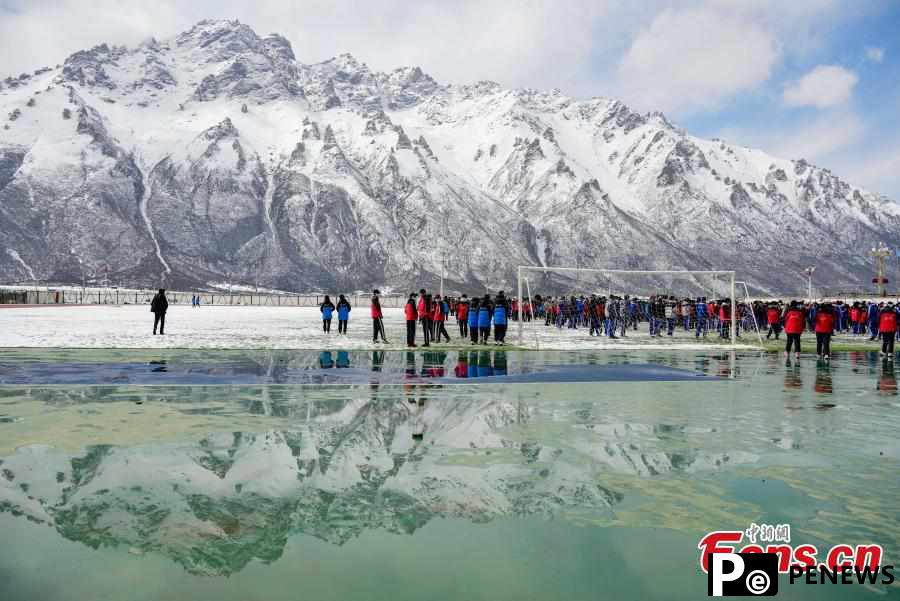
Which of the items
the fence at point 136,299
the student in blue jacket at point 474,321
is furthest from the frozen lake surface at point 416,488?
the fence at point 136,299

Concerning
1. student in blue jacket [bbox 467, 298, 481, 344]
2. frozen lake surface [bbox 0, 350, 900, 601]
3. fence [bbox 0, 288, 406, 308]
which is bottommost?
frozen lake surface [bbox 0, 350, 900, 601]

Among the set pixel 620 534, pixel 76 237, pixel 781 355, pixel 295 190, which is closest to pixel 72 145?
pixel 76 237

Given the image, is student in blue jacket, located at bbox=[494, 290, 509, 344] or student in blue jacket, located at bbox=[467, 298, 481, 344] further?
student in blue jacket, located at bbox=[467, 298, 481, 344]

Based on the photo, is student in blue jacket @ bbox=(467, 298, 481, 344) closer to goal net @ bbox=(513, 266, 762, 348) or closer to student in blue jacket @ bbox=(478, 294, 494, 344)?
student in blue jacket @ bbox=(478, 294, 494, 344)

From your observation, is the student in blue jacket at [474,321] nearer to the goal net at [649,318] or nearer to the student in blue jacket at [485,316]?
the student in blue jacket at [485,316]

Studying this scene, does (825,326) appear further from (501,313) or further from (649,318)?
(649,318)

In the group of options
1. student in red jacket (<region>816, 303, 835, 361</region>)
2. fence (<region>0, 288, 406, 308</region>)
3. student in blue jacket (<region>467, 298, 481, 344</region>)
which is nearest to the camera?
student in red jacket (<region>816, 303, 835, 361</region>)

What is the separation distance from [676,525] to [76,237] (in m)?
187

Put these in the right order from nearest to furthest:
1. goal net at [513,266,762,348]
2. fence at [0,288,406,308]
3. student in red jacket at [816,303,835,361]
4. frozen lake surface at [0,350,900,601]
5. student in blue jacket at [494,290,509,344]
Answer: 1. frozen lake surface at [0,350,900,601]
2. student in red jacket at [816,303,835,361]
3. student in blue jacket at [494,290,509,344]
4. goal net at [513,266,762,348]
5. fence at [0,288,406,308]

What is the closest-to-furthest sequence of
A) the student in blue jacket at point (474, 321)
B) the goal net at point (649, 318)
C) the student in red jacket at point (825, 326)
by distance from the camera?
1. the student in red jacket at point (825, 326)
2. the student in blue jacket at point (474, 321)
3. the goal net at point (649, 318)

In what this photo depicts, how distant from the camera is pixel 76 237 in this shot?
17100 centimetres

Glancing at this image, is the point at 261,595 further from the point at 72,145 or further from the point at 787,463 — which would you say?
the point at 72,145

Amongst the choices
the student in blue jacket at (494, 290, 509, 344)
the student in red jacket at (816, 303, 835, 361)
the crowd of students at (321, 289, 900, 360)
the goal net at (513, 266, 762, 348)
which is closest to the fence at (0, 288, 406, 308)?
the crowd of students at (321, 289, 900, 360)

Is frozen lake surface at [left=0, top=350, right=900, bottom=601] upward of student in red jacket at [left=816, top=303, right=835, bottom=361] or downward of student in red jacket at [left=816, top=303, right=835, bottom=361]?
downward
